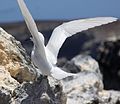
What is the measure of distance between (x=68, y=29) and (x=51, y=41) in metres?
0.16

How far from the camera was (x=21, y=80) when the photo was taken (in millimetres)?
2141

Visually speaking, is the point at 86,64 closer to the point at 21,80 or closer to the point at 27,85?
the point at 21,80

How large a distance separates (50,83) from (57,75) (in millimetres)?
159

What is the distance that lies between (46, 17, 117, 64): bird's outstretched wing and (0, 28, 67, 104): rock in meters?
0.17

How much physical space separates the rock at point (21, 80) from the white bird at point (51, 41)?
5 centimetres

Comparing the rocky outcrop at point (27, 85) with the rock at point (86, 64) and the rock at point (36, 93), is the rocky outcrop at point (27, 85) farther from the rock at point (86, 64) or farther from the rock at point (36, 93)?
the rock at point (86, 64)

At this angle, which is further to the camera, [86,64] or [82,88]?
[86,64]

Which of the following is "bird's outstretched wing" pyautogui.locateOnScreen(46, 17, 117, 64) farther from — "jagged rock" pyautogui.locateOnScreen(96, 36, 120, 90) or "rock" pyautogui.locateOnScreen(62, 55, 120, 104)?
"jagged rock" pyautogui.locateOnScreen(96, 36, 120, 90)

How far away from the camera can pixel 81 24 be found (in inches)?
97.4

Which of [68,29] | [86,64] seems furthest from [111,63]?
[68,29]

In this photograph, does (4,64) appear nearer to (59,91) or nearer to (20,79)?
(20,79)

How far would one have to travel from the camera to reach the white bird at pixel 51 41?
80.1 inches

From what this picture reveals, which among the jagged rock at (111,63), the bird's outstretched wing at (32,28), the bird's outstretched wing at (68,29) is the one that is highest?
the bird's outstretched wing at (32,28)

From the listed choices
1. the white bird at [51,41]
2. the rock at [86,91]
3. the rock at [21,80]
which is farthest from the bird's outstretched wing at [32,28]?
the rock at [86,91]
